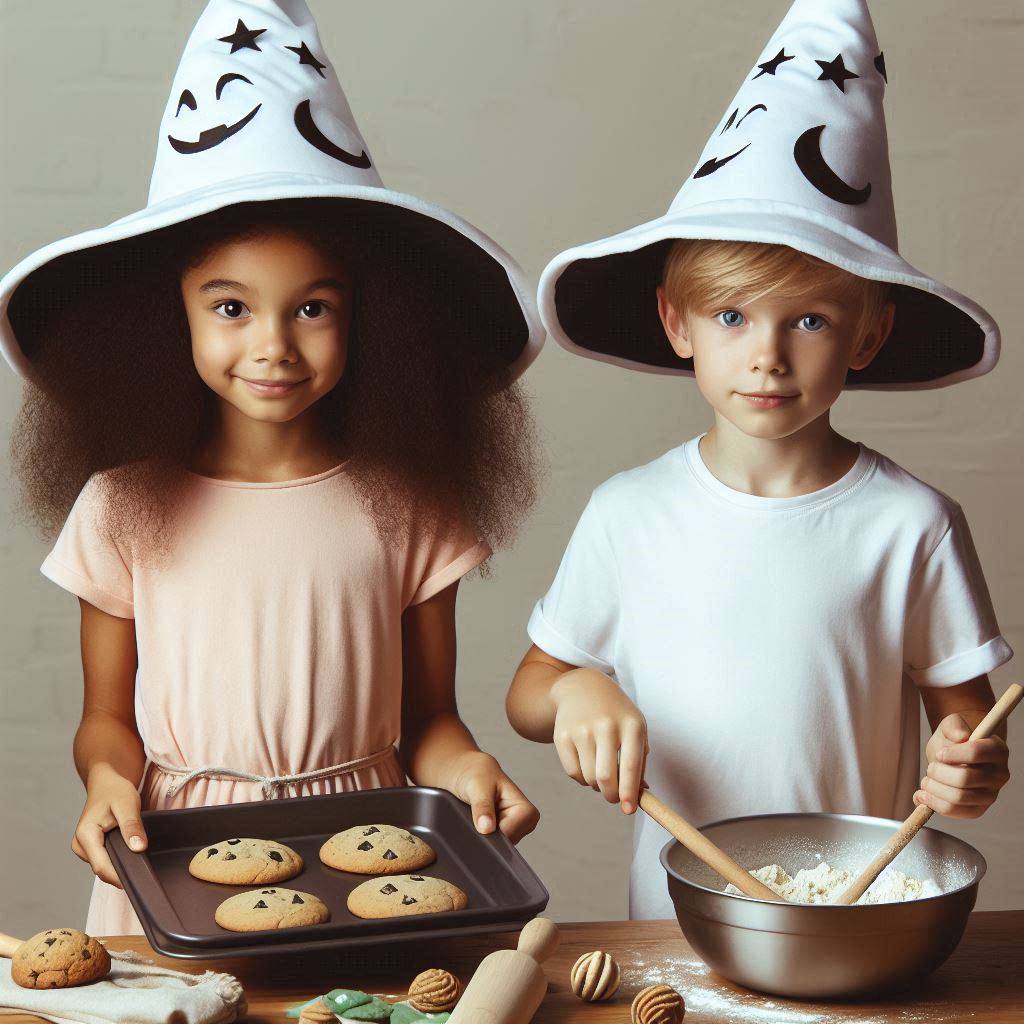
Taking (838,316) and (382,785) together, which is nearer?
(838,316)

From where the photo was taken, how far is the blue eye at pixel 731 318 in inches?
43.1

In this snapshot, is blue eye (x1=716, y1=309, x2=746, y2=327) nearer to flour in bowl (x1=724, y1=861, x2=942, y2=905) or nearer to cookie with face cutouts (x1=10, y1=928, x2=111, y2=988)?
flour in bowl (x1=724, y1=861, x2=942, y2=905)

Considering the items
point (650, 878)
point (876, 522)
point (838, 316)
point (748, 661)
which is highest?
point (838, 316)

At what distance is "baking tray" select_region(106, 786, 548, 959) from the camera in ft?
2.77

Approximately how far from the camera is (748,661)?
116 centimetres

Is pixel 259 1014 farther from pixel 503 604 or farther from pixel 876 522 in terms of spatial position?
pixel 503 604

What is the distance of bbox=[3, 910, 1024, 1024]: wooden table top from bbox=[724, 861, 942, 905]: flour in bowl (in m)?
0.05

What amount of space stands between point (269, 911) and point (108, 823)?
18 centimetres

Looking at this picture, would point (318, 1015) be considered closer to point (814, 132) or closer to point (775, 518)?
point (775, 518)

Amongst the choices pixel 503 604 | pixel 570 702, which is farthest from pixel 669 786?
pixel 503 604

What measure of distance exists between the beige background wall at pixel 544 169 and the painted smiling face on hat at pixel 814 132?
0.84 meters

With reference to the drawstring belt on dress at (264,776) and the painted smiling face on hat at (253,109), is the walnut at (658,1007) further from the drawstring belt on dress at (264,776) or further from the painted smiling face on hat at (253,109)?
the painted smiling face on hat at (253,109)

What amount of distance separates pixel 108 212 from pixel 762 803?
3.98 feet

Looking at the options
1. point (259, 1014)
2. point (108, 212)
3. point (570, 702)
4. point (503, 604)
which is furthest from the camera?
point (503, 604)
